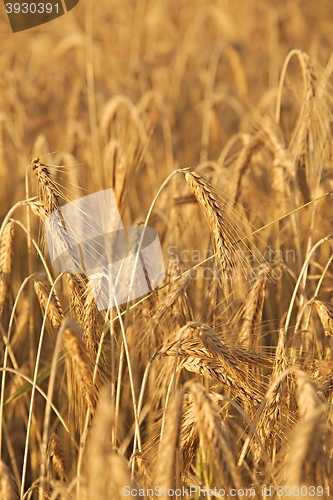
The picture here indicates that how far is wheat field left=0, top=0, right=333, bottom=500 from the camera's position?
46.4 inches

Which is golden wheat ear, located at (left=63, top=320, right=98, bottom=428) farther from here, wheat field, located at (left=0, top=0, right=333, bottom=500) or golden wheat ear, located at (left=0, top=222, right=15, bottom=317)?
golden wheat ear, located at (left=0, top=222, right=15, bottom=317)

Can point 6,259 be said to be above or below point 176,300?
above

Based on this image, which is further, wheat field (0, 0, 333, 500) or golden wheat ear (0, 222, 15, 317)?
golden wheat ear (0, 222, 15, 317)

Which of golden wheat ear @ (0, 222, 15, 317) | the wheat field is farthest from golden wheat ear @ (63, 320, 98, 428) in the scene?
golden wheat ear @ (0, 222, 15, 317)

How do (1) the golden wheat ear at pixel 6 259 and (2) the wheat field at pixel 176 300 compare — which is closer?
(2) the wheat field at pixel 176 300

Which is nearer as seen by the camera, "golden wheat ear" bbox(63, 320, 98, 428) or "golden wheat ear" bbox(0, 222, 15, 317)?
"golden wheat ear" bbox(63, 320, 98, 428)

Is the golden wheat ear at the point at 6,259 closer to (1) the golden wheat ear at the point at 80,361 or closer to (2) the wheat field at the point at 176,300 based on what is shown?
(2) the wheat field at the point at 176,300

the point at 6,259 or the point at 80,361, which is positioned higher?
the point at 6,259

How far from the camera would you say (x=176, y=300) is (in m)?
1.60

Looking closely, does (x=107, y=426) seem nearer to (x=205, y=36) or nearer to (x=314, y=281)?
(x=314, y=281)

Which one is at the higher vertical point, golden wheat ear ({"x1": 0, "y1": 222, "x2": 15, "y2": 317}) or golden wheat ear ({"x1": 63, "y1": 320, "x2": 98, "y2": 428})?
golden wheat ear ({"x1": 0, "y1": 222, "x2": 15, "y2": 317})

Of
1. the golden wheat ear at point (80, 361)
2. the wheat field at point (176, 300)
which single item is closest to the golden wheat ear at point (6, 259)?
the wheat field at point (176, 300)

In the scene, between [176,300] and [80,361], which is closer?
[80,361]

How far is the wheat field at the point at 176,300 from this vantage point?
3.87 ft
